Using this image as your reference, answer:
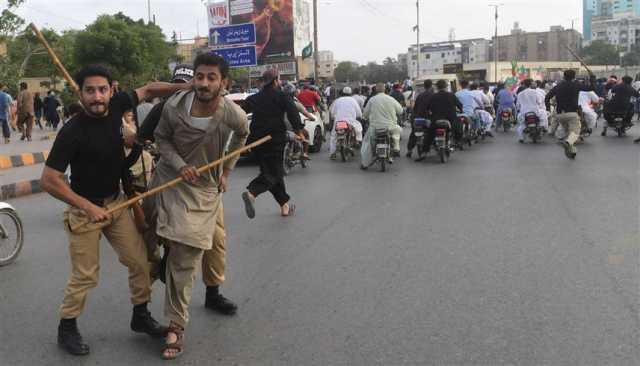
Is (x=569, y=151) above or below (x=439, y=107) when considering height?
below

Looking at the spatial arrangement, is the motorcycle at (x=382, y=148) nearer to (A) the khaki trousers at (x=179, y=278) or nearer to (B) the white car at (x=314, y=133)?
(B) the white car at (x=314, y=133)

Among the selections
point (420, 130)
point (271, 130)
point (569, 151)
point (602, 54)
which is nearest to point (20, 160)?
point (271, 130)

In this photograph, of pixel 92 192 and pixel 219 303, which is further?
pixel 219 303

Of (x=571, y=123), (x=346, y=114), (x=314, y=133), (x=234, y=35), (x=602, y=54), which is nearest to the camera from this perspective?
(x=571, y=123)

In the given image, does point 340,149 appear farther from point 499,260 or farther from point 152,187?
point 152,187

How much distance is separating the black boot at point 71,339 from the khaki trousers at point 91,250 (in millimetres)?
58

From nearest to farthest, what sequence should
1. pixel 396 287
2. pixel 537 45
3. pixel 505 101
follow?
pixel 396 287 < pixel 505 101 < pixel 537 45

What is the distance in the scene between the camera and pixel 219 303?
4.61 m

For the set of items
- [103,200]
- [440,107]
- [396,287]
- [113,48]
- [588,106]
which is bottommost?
[396,287]

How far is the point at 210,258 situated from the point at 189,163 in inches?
28.3

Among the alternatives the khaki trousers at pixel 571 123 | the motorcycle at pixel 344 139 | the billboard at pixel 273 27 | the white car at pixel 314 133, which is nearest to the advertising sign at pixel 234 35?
the white car at pixel 314 133

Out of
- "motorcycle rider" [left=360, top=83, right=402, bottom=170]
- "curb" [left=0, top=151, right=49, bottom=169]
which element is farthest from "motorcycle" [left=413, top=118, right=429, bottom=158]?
"curb" [left=0, top=151, right=49, bottom=169]

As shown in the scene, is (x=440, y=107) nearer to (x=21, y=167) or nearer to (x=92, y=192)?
(x=21, y=167)

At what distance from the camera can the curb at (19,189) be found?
34.6 feet
